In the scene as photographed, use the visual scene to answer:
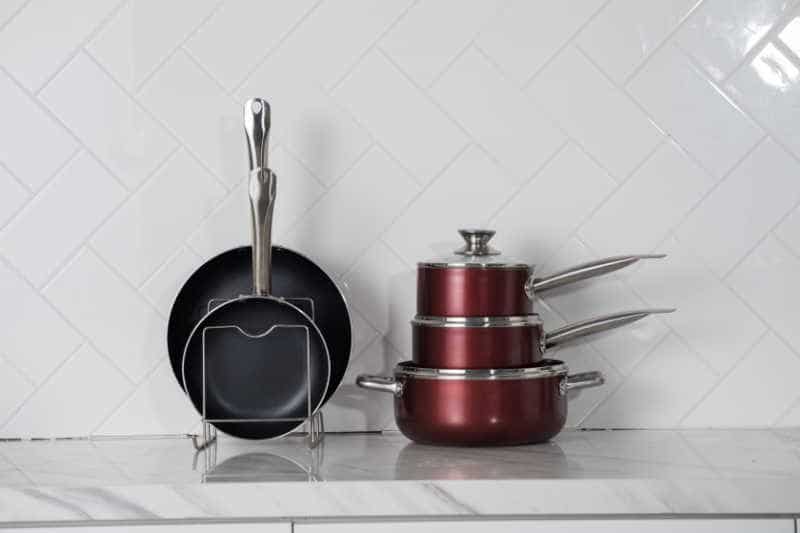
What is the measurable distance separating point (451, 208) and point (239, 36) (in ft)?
1.36

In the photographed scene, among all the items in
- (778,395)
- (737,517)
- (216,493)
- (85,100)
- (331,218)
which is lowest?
(216,493)

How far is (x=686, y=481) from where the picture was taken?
4.26ft

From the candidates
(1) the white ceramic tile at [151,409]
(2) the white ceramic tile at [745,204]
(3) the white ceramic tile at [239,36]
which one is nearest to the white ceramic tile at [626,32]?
(2) the white ceramic tile at [745,204]

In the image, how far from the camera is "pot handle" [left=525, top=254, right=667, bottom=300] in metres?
1.54

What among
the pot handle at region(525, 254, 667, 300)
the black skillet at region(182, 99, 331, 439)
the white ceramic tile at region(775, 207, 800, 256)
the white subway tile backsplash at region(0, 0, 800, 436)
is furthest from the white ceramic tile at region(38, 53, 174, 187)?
the white ceramic tile at region(775, 207, 800, 256)

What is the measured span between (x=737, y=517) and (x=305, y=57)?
0.91 metres

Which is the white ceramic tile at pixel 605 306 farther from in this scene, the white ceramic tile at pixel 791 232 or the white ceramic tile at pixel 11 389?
the white ceramic tile at pixel 11 389

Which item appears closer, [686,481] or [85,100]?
[686,481]

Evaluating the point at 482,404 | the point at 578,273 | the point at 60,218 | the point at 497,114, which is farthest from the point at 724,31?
the point at 60,218

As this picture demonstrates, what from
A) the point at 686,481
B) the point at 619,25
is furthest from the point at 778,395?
the point at 619,25

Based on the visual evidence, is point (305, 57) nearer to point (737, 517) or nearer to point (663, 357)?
point (663, 357)

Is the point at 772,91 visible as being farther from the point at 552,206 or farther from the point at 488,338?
the point at 488,338

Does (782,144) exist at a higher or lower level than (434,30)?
higher

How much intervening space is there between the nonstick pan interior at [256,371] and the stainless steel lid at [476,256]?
21 centimetres
